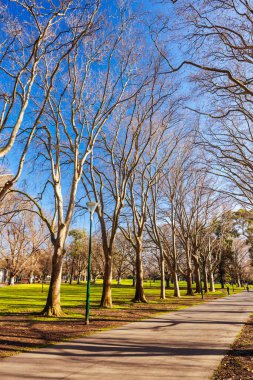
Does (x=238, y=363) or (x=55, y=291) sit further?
(x=55, y=291)

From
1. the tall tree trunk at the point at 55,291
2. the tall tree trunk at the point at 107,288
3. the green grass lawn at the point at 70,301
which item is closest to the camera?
the tall tree trunk at the point at 55,291

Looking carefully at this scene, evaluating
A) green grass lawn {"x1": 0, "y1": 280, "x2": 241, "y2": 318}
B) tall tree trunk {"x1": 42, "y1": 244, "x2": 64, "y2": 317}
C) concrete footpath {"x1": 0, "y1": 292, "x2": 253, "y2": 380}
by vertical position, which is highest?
tall tree trunk {"x1": 42, "y1": 244, "x2": 64, "y2": 317}

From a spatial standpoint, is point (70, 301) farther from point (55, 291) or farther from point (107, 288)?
point (55, 291)

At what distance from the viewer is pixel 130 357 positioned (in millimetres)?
6473

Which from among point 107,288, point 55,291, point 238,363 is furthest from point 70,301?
point 238,363

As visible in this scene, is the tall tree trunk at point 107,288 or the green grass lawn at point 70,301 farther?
the tall tree trunk at point 107,288

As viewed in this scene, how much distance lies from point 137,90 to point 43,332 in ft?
37.9

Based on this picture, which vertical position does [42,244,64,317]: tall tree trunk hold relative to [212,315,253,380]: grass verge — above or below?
above

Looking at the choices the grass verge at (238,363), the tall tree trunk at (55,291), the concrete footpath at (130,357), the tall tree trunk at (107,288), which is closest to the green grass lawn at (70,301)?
the tall tree trunk at (107,288)

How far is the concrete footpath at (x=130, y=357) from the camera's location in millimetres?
5266

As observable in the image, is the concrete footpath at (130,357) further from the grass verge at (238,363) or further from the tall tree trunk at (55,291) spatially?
the tall tree trunk at (55,291)

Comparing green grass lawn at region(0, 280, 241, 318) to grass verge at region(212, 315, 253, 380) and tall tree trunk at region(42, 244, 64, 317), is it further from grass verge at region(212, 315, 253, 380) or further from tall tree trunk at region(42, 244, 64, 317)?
grass verge at region(212, 315, 253, 380)

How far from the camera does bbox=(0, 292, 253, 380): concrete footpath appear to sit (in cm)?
527

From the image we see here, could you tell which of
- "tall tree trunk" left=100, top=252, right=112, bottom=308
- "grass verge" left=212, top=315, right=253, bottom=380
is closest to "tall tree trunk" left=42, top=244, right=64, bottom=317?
"tall tree trunk" left=100, top=252, right=112, bottom=308
